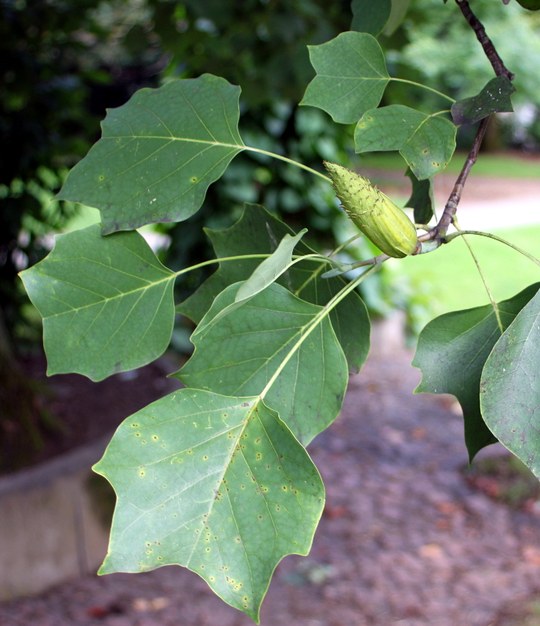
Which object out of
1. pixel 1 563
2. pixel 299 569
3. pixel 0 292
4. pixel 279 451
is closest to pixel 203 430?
pixel 279 451

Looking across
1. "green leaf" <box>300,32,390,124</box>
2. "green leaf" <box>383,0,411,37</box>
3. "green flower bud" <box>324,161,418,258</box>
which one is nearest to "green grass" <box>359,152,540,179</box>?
"green leaf" <box>383,0,411,37</box>

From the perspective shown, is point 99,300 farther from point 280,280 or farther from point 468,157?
point 468,157

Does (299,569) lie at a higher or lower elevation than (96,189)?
lower

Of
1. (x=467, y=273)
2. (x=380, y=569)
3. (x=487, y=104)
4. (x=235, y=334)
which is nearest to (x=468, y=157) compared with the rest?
(x=487, y=104)

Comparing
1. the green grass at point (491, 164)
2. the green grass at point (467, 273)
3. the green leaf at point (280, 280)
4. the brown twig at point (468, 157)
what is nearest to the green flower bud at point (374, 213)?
the brown twig at point (468, 157)

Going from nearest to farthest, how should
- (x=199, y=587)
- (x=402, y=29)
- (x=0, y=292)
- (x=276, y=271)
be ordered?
(x=276, y=271) < (x=402, y=29) < (x=199, y=587) < (x=0, y=292)

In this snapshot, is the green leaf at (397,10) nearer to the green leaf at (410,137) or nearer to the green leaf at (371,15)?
the green leaf at (371,15)

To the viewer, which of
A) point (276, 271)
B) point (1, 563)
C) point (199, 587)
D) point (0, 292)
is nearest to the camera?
point (276, 271)

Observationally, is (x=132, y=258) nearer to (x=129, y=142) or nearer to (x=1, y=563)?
(x=129, y=142)
